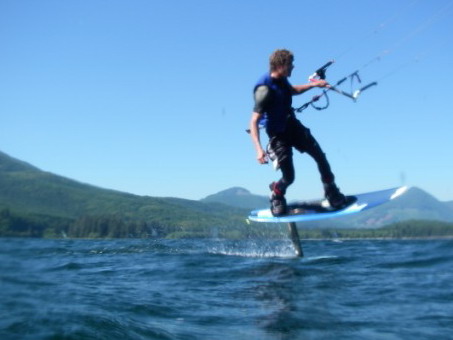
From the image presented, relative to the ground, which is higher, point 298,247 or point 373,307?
point 298,247

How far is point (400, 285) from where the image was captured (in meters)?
8.12

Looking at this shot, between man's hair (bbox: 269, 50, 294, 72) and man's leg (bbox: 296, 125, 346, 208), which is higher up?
man's hair (bbox: 269, 50, 294, 72)

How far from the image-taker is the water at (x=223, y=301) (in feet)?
17.1

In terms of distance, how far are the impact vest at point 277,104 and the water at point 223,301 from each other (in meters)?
3.41

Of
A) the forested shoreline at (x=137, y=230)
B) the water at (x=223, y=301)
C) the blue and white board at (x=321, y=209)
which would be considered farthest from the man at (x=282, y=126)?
the forested shoreline at (x=137, y=230)

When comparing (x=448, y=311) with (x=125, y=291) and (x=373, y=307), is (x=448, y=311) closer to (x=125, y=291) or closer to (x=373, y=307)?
(x=373, y=307)

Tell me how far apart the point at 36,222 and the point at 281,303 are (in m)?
141

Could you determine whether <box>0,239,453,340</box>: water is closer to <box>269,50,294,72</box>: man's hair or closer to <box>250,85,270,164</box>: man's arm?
<box>250,85,270,164</box>: man's arm

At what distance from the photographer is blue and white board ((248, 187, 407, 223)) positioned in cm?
1113

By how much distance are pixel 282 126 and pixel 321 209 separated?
10.3 feet

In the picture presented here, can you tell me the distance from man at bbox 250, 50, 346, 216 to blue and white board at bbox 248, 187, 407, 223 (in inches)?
22.2

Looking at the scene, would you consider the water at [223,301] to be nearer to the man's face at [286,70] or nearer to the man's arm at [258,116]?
the man's arm at [258,116]

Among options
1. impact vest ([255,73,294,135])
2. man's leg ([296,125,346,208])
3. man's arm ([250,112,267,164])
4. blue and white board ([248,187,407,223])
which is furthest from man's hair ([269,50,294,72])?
blue and white board ([248,187,407,223])

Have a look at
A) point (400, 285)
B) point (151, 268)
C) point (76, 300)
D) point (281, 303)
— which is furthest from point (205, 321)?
point (151, 268)
